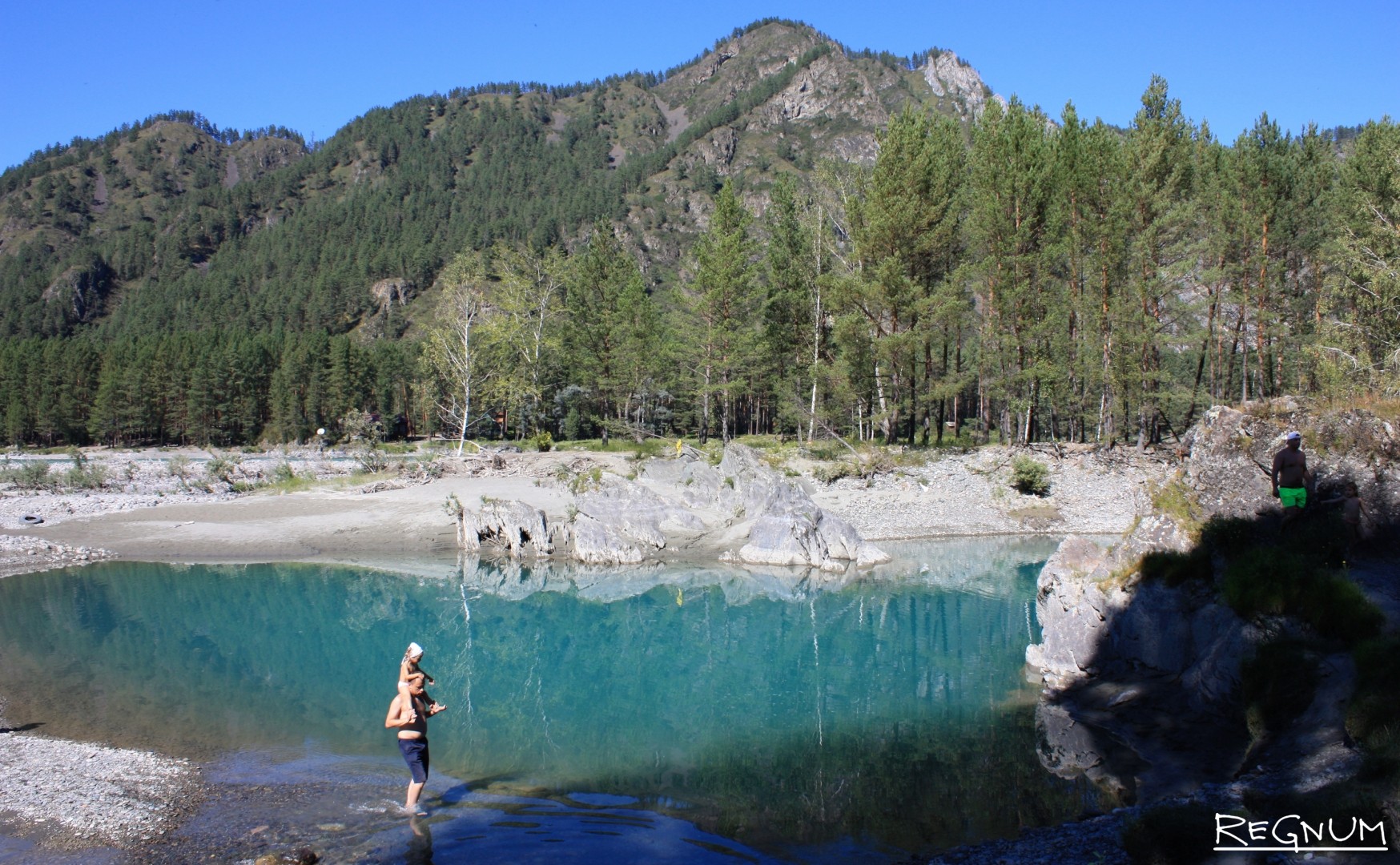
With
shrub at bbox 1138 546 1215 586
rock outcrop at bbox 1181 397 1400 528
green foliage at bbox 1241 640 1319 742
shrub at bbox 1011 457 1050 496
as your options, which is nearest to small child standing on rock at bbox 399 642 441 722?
green foliage at bbox 1241 640 1319 742

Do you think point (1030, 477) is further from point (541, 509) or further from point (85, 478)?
point (85, 478)

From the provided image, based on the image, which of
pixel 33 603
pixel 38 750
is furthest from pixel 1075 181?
pixel 33 603

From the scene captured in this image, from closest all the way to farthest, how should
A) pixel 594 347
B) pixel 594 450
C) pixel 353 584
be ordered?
1. pixel 353 584
2. pixel 594 450
3. pixel 594 347

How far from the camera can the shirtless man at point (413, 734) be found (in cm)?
976

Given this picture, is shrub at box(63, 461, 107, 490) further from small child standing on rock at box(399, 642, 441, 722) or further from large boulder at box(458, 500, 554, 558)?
small child standing on rock at box(399, 642, 441, 722)

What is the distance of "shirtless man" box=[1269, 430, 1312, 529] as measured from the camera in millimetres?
11984

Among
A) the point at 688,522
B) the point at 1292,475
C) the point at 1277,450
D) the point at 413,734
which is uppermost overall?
the point at 1277,450

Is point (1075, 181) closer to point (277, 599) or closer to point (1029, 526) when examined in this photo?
point (1029, 526)

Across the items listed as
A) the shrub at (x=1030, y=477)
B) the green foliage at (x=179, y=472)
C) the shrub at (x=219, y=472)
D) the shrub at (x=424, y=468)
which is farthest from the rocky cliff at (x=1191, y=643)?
the green foliage at (x=179, y=472)

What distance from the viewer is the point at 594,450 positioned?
49438 mm

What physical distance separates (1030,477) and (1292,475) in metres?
21.1

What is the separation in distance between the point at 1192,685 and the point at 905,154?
93.1 ft

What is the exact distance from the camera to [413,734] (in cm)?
975

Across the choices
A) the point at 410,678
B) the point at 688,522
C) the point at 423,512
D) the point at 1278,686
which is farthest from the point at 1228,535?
the point at 423,512
